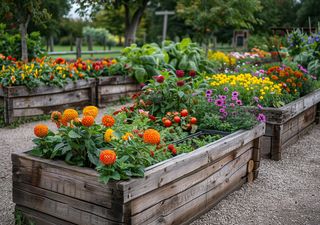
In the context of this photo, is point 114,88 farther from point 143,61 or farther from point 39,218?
point 39,218

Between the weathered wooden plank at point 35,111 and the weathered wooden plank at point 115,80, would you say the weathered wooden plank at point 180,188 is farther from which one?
the weathered wooden plank at point 115,80

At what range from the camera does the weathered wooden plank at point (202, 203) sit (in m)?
2.99

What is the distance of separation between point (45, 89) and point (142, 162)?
4.23 m

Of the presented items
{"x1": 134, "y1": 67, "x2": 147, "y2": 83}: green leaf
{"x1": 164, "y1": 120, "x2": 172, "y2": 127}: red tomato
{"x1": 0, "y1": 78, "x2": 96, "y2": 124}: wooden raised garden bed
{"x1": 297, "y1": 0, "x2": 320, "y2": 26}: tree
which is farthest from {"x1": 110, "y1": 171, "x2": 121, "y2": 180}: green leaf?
{"x1": 297, "y1": 0, "x2": 320, "y2": 26}: tree

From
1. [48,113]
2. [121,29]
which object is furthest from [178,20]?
[48,113]

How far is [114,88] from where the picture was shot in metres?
8.08

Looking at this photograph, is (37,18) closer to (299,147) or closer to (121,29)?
(299,147)

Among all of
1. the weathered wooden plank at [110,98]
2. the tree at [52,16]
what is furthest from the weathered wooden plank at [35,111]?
the tree at [52,16]

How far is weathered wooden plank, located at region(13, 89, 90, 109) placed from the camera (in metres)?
6.37

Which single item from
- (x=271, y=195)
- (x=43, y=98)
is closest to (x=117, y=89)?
(x=43, y=98)

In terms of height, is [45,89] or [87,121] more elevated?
[87,121]

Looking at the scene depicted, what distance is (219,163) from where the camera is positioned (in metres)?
3.55

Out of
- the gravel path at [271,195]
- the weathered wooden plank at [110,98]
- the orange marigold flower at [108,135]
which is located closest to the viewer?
the orange marigold flower at [108,135]

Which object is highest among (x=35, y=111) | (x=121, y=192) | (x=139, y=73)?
(x=139, y=73)
